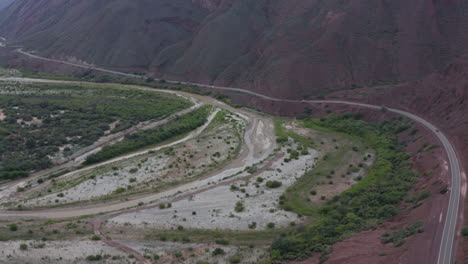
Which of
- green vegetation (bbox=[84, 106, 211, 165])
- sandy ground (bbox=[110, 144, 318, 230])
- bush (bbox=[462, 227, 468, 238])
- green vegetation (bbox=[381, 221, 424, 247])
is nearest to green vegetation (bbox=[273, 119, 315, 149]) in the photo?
green vegetation (bbox=[84, 106, 211, 165])

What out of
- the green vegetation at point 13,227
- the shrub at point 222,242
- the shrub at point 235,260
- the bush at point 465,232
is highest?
the bush at point 465,232

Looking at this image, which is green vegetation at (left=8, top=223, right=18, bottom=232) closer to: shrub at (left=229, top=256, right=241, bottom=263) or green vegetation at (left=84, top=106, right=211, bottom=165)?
shrub at (left=229, top=256, right=241, bottom=263)

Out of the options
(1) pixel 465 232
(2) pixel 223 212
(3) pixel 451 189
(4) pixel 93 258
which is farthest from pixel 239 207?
(1) pixel 465 232

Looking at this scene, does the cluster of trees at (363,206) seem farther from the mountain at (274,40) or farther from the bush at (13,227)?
the mountain at (274,40)

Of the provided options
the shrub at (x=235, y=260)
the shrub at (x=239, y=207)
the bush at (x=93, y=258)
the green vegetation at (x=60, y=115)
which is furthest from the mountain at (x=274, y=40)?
the bush at (x=93, y=258)

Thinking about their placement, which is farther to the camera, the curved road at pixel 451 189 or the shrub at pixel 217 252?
the shrub at pixel 217 252

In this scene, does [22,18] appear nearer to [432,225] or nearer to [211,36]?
[211,36]

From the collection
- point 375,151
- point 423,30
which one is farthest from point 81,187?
point 423,30
